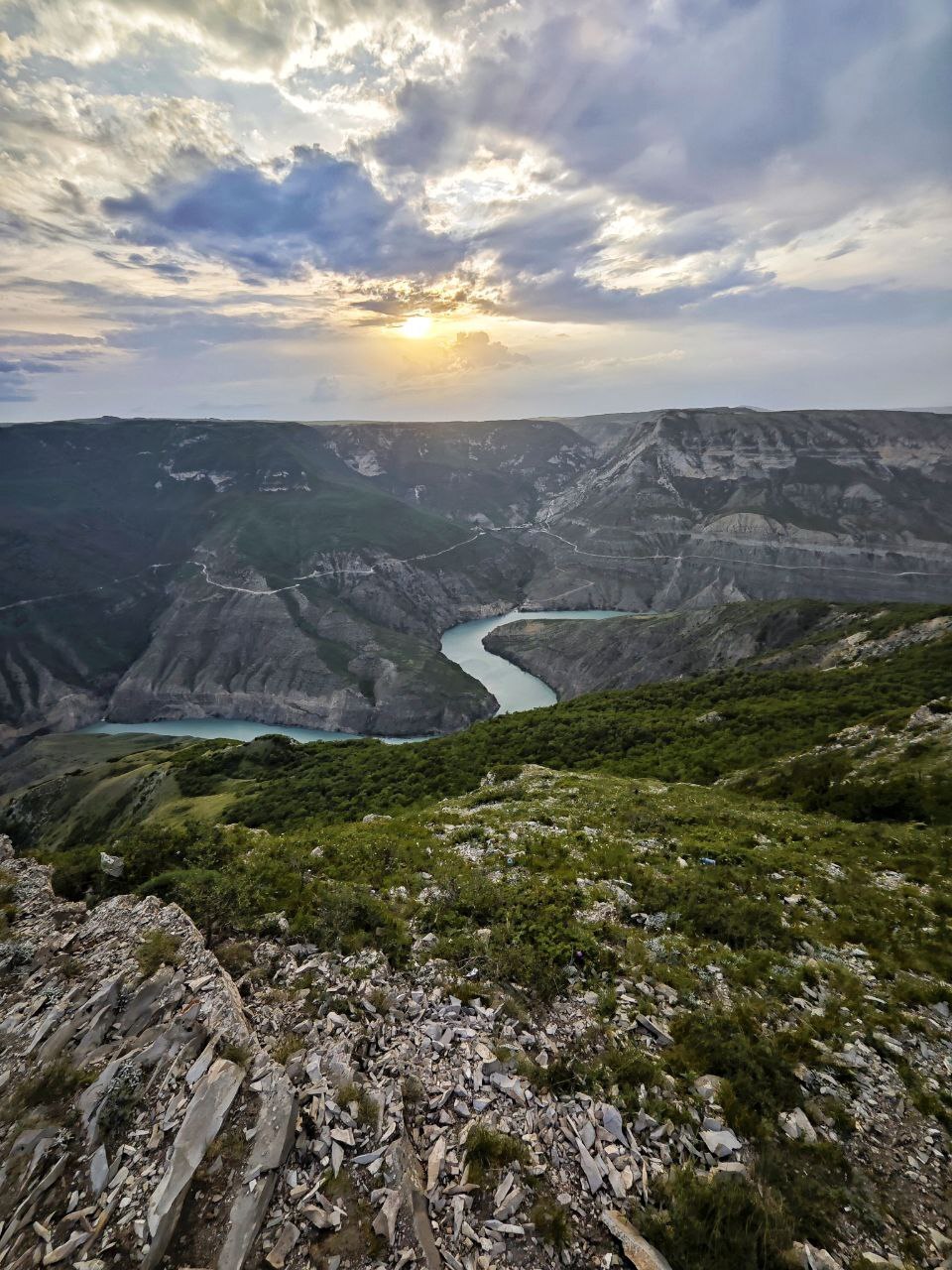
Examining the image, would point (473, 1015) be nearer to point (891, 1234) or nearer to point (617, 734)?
point (891, 1234)

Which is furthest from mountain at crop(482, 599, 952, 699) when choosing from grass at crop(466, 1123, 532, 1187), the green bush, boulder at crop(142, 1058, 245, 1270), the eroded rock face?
boulder at crop(142, 1058, 245, 1270)

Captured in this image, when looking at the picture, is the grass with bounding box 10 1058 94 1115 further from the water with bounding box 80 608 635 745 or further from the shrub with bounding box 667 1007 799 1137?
the water with bounding box 80 608 635 745

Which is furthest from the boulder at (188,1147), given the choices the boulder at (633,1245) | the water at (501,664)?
the water at (501,664)

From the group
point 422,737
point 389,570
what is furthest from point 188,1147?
point 389,570

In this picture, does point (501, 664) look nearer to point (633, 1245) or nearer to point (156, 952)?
point (156, 952)

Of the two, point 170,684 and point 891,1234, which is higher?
point 891,1234

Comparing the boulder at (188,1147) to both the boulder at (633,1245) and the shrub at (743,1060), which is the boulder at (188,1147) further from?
the shrub at (743,1060)

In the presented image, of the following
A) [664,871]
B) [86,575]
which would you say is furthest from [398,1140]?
[86,575]
